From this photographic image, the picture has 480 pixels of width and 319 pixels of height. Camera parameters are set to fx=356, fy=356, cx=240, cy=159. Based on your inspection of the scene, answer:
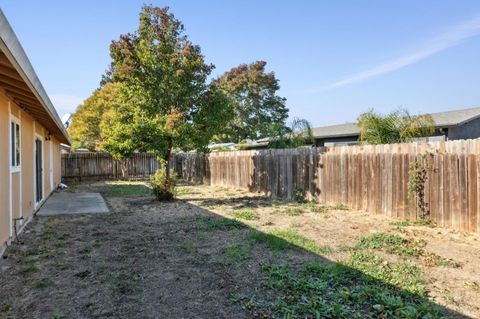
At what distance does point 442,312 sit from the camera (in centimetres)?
321

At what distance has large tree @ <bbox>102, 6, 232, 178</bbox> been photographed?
436 inches

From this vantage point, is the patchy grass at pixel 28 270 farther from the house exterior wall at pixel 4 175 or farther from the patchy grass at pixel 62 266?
the house exterior wall at pixel 4 175

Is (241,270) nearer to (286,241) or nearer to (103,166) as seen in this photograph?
(286,241)

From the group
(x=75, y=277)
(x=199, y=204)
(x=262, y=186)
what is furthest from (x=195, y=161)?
(x=75, y=277)

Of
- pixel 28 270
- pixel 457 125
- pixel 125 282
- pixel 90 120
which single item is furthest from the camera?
pixel 90 120

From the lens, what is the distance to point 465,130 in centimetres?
1538

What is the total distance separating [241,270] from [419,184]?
475 cm

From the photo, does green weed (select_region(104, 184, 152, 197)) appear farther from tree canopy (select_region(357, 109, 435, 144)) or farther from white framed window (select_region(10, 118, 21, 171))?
tree canopy (select_region(357, 109, 435, 144))

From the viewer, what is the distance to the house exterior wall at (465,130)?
15.1 m

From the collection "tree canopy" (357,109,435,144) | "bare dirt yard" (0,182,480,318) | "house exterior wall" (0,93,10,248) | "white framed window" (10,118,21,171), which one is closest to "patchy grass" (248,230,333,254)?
"bare dirt yard" (0,182,480,318)

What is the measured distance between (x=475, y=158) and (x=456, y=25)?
5463 millimetres

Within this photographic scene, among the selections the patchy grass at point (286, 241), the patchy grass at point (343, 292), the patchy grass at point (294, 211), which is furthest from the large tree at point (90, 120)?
the patchy grass at point (343, 292)

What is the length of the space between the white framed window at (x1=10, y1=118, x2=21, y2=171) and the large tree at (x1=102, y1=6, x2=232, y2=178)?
4.23 meters

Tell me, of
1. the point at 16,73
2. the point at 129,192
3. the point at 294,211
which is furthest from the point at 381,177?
the point at 129,192
